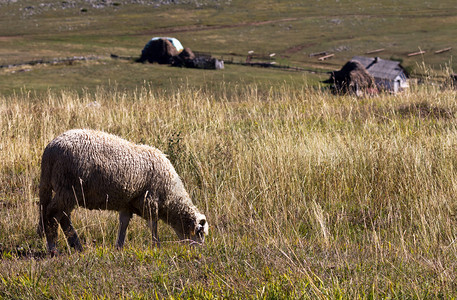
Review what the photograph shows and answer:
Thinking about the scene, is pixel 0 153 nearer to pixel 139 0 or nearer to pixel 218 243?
pixel 218 243

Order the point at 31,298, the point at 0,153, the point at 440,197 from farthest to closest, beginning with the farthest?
the point at 0,153, the point at 440,197, the point at 31,298

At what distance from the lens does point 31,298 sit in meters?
3.65

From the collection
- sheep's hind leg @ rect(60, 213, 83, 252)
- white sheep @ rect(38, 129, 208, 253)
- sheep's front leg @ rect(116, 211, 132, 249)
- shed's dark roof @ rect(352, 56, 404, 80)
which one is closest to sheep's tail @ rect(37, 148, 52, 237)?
white sheep @ rect(38, 129, 208, 253)

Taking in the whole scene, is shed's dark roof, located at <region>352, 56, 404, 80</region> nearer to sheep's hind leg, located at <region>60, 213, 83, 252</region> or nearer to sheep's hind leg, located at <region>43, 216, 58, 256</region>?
sheep's hind leg, located at <region>60, 213, 83, 252</region>

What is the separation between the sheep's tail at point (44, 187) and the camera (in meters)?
4.95

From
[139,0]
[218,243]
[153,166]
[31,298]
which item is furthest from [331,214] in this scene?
[139,0]

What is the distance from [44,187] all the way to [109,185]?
2.23 ft

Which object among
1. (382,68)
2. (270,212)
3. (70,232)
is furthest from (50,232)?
(382,68)

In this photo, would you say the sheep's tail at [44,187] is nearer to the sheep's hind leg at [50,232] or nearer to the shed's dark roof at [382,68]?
the sheep's hind leg at [50,232]

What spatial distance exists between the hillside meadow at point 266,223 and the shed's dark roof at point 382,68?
15.2 meters

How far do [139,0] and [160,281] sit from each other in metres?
112

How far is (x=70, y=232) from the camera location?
4977 mm

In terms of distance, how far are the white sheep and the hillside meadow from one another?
0.76 ft

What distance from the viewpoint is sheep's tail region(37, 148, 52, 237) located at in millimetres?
4953
